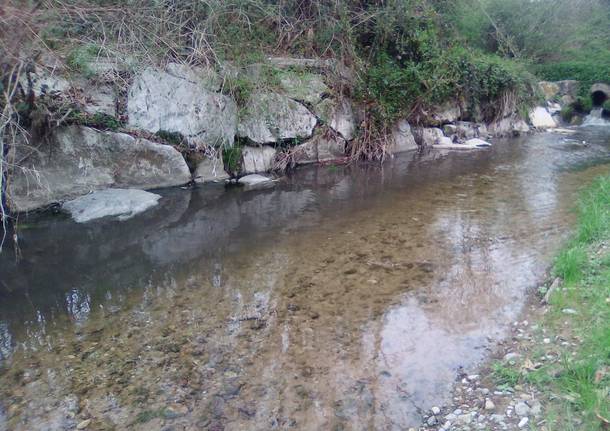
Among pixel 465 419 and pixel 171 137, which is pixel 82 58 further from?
pixel 465 419

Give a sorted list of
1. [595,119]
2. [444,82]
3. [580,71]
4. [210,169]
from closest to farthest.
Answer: [210,169], [444,82], [595,119], [580,71]

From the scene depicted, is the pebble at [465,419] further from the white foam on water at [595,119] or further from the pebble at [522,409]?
the white foam on water at [595,119]

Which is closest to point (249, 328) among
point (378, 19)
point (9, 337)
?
point (9, 337)

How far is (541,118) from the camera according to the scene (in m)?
13.6

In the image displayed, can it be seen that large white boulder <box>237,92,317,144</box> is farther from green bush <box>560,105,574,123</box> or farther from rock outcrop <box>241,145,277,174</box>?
green bush <box>560,105,574,123</box>

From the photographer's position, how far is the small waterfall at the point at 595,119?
14109 mm

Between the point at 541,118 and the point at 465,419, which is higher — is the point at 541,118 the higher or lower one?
the higher one

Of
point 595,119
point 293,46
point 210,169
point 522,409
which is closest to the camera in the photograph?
point 522,409

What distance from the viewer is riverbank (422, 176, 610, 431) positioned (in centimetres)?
233

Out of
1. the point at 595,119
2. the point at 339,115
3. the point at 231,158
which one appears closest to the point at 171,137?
the point at 231,158

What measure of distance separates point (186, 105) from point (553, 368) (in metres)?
6.67

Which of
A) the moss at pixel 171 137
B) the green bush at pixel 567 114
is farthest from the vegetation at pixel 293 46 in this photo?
the green bush at pixel 567 114

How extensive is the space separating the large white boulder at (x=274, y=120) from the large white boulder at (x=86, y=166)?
127 centimetres

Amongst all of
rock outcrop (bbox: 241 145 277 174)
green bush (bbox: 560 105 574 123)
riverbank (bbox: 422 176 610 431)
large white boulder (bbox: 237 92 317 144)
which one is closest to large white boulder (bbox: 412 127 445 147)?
large white boulder (bbox: 237 92 317 144)
